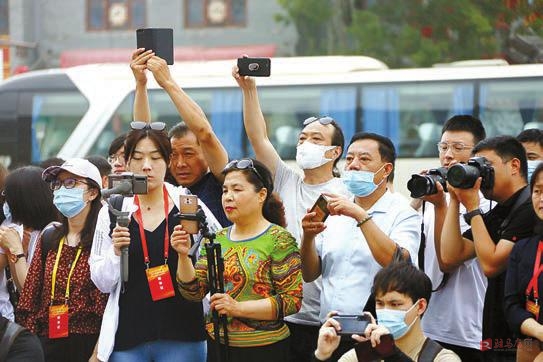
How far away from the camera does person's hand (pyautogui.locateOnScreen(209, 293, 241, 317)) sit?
5.51 metres

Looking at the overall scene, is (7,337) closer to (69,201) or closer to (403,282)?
(69,201)

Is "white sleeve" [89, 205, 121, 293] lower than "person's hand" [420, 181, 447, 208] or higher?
lower

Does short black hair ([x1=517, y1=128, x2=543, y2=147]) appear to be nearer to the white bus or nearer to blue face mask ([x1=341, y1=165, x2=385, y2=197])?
blue face mask ([x1=341, y1=165, x2=385, y2=197])

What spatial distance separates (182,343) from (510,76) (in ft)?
31.1

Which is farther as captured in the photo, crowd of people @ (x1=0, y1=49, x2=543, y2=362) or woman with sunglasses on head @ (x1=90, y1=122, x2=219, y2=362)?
woman with sunglasses on head @ (x1=90, y1=122, x2=219, y2=362)

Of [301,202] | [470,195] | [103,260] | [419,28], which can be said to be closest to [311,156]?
[301,202]

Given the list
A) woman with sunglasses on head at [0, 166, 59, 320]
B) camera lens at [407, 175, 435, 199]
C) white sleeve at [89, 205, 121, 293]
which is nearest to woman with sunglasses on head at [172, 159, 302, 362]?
white sleeve at [89, 205, 121, 293]

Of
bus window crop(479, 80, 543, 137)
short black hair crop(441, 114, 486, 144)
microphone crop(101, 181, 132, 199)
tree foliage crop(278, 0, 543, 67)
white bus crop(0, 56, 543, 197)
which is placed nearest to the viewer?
microphone crop(101, 181, 132, 199)

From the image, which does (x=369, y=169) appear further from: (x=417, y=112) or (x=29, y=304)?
(x=417, y=112)

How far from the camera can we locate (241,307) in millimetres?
5547

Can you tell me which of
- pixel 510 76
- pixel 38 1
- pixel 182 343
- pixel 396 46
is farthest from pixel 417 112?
pixel 38 1

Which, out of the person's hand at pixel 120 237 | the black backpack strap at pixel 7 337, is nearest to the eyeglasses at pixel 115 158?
the person's hand at pixel 120 237

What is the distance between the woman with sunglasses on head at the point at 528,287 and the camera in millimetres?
5141

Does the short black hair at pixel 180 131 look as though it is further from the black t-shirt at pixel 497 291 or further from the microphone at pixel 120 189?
the black t-shirt at pixel 497 291
